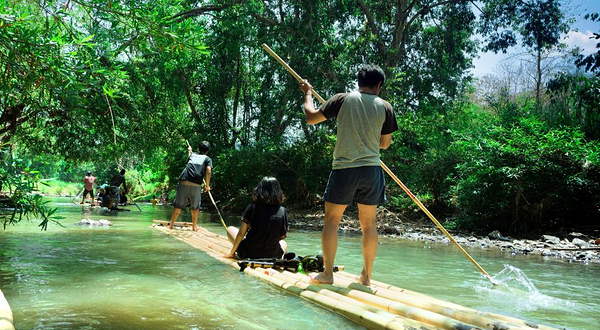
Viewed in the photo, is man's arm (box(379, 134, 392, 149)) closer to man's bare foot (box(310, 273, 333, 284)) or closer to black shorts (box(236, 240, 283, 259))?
man's bare foot (box(310, 273, 333, 284))

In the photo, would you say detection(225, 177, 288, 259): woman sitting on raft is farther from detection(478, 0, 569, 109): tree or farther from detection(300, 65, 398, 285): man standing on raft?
detection(478, 0, 569, 109): tree

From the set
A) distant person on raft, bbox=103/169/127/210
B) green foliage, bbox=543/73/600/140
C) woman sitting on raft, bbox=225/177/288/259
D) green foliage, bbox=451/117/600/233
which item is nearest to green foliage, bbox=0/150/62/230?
woman sitting on raft, bbox=225/177/288/259

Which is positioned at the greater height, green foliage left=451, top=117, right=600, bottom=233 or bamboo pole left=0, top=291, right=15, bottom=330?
green foliage left=451, top=117, right=600, bottom=233

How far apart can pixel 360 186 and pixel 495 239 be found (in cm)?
695

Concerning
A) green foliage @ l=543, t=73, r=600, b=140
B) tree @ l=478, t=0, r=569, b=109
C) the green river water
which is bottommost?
the green river water

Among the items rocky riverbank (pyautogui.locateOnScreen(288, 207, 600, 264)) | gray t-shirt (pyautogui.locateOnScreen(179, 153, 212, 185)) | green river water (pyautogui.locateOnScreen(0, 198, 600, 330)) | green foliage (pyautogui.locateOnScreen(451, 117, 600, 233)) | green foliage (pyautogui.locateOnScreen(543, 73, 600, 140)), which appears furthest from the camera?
green foliage (pyautogui.locateOnScreen(543, 73, 600, 140))

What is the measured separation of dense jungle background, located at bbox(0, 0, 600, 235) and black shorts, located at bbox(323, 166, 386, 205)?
2.15 metres

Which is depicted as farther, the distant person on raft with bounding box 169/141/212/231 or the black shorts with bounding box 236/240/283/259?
the distant person on raft with bounding box 169/141/212/231

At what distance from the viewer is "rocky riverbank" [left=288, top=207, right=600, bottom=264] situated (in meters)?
8.23

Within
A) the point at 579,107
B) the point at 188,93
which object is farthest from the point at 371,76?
the point at 188,93

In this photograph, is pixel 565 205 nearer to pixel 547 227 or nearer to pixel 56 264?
pixel 547 227

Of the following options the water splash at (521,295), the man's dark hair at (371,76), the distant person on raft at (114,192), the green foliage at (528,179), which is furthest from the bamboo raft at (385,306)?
the distant person on raft at (114,192)

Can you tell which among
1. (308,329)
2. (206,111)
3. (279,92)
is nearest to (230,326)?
(308,329)

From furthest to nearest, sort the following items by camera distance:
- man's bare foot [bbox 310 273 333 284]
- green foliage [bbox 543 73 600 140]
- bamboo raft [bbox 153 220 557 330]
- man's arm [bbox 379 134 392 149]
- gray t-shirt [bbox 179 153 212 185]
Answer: green foliage [bbox 543 73 600 140]
gray t-shirt [bbox 179 153 212 185]
man's arm [bbox 379 134 392 149]
man's bare foot [bbox 310 273 333 284]
bamboo raft [bbox 153 220 557 330]
